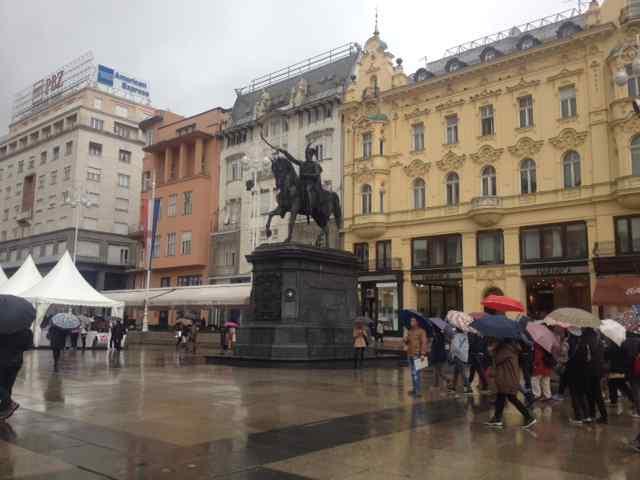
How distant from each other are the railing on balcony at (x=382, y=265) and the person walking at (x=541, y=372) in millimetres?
28064

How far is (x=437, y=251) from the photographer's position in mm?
39000

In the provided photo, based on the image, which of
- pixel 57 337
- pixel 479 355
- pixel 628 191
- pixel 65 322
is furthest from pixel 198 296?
pixel 479 355

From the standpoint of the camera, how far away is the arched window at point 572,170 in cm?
3431

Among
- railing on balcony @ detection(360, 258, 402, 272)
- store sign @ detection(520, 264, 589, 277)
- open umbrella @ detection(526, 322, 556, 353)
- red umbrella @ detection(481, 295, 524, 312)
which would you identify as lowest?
open umbrella @ detection(526, 322, 556, 353)

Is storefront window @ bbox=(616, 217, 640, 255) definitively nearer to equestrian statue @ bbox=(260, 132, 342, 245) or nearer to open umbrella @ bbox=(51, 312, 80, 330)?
equestrian statue @ bbox=(260, 132, 342, 245)

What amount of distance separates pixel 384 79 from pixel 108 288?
37.5m

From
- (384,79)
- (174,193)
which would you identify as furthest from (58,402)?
(174,193)

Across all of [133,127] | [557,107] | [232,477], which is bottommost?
[232,477]

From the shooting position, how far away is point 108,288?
62.6 meters

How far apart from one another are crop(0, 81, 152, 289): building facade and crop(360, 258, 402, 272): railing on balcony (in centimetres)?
3091

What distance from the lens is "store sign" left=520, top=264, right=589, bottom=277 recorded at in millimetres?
32938

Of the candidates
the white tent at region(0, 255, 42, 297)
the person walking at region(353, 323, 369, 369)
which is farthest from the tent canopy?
the person walking at region(353, 323, 369, 369)

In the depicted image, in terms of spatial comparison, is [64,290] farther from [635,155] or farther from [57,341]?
[635,155]

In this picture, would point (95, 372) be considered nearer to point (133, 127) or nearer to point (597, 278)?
point (597, 278)
